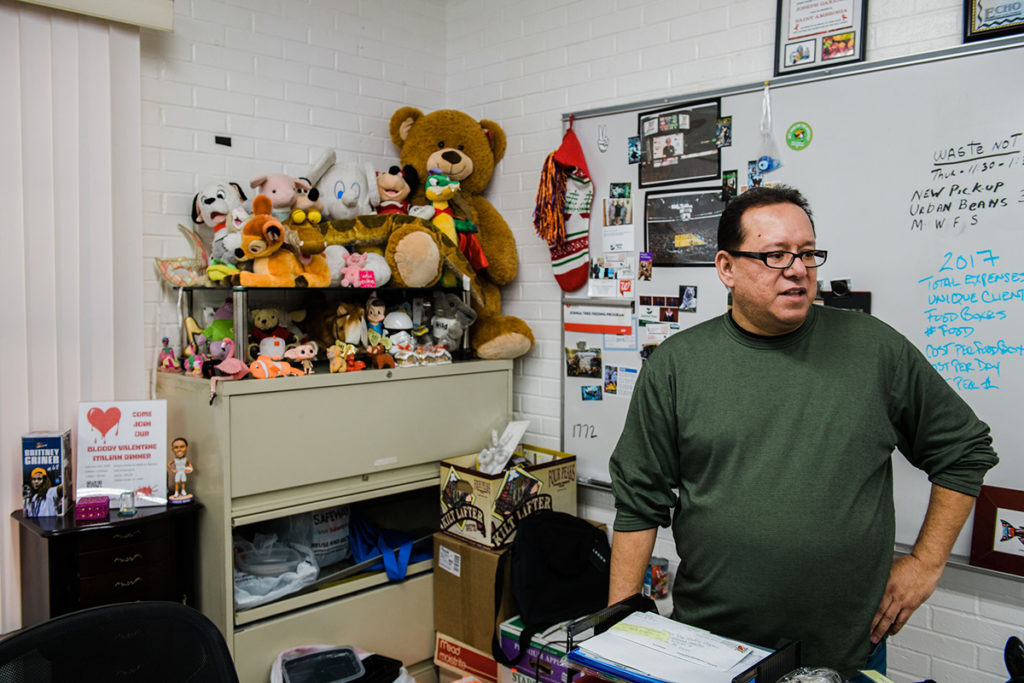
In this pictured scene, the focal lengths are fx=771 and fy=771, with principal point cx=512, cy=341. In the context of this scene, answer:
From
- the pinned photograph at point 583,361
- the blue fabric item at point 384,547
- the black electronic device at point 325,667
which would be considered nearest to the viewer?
the black electronic device at point 325,667

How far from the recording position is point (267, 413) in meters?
2.21

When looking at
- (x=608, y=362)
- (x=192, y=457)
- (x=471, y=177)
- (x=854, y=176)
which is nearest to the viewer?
(x=854, y=176)

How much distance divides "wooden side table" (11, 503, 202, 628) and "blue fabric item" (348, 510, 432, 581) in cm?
56

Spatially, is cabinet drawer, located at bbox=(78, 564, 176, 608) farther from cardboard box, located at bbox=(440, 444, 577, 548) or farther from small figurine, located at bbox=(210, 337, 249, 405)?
cardboard box, located at bbox=(440, 444, 577, 548)

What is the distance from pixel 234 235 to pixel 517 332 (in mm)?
1039

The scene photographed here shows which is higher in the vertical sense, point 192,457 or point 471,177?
point 471,177

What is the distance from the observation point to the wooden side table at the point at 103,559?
199 centimetres

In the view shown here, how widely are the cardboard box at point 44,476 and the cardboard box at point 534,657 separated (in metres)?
1.32

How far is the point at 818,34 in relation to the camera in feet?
7.28

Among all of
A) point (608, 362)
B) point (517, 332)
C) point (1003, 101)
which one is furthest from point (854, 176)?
point (517, 332)

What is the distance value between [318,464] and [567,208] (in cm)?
125

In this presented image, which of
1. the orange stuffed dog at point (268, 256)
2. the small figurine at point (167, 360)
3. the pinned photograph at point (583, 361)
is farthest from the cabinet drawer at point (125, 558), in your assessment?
the pinned photograph at point (583, 361)

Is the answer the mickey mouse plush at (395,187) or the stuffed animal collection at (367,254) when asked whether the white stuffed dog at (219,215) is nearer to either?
the stuffed animal collection at (367,254)

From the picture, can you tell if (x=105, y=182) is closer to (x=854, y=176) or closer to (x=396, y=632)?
(x=396, y=632)
